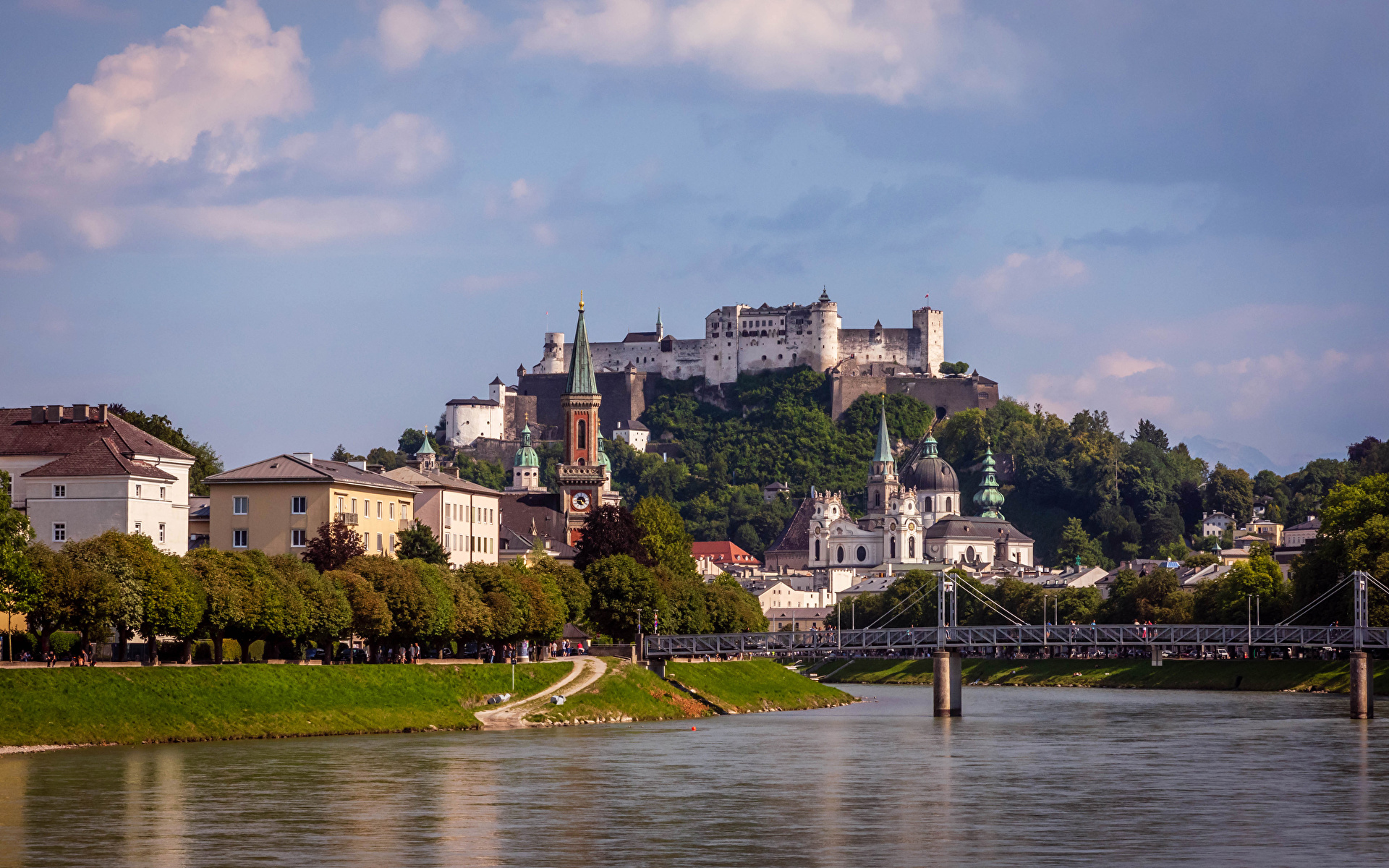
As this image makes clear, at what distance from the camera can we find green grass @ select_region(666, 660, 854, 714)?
93500 millimetres

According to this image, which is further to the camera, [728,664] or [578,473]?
[578,473]

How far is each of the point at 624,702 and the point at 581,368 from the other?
84811 mm

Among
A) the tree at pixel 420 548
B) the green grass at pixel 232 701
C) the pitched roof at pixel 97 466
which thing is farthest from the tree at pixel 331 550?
the green grass at pixel 232 701

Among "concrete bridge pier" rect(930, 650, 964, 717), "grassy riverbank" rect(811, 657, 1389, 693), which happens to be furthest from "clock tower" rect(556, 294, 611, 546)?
"concrete bridge pier" rect(930, 650, 964, 717)

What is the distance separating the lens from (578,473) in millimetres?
150375

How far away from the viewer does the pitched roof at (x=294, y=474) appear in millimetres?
89500

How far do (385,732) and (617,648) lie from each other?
87.8ft

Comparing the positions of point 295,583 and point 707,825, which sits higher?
point 295,583

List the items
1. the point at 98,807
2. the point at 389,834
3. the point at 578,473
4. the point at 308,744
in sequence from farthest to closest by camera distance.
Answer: the point at 578,473, the point at 308,744, the point at 98,807, the point at 389,834

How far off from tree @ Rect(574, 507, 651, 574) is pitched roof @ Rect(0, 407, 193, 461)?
26.5 meters

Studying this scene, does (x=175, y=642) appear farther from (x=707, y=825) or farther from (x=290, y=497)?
(x=707, y=825)

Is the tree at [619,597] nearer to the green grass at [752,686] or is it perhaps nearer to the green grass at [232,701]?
the green grass at [752,686]

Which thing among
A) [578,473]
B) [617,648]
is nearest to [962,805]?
[617,648]

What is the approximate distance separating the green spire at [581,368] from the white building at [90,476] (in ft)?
251
